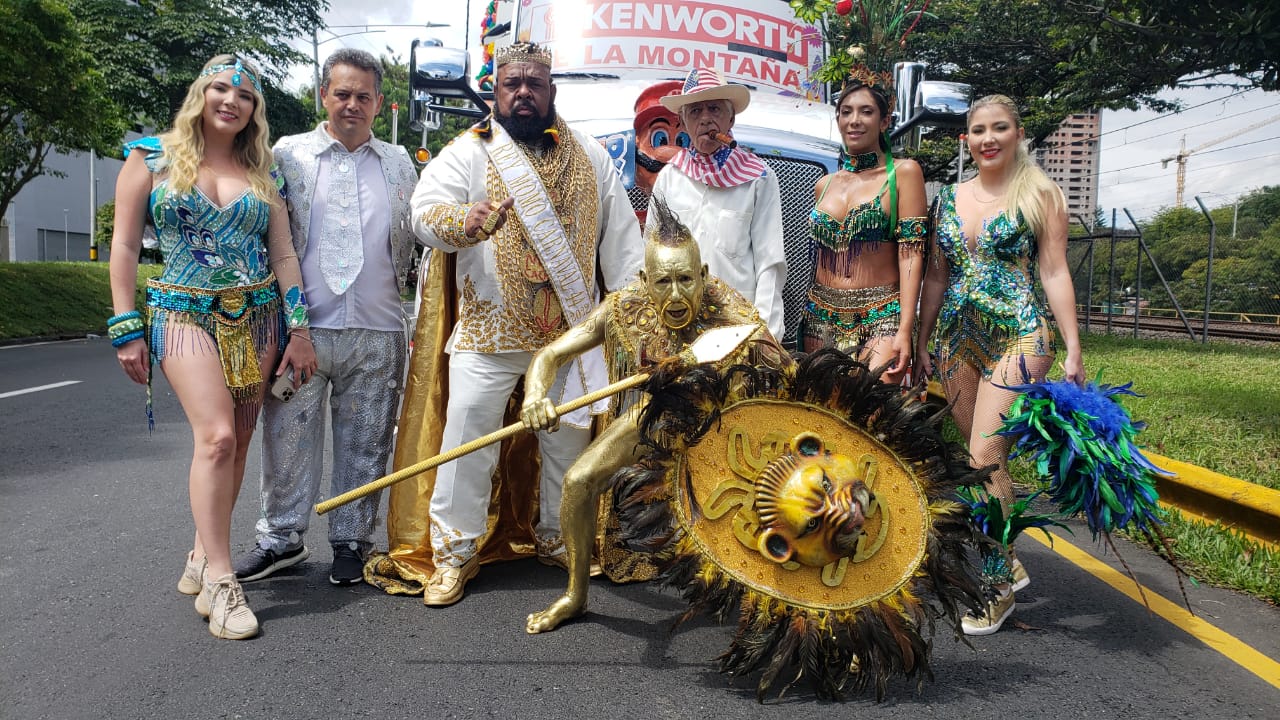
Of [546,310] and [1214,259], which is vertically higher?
[1214,259]

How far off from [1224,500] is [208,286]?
4.55 metres

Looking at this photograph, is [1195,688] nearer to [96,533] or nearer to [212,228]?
[212,228]

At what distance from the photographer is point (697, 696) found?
8.93 ft

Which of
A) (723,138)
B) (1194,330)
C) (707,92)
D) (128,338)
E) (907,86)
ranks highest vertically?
(907,86)

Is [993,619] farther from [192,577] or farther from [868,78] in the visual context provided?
[192,577]

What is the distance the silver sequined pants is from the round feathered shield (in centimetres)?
150

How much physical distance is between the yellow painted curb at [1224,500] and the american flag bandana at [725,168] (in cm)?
231

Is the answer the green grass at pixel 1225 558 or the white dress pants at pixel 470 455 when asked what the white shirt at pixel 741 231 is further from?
the green grass at pixel 1225 558

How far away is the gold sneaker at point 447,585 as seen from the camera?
11.4 ft

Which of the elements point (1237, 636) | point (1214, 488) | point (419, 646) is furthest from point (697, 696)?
point (1214, 488)

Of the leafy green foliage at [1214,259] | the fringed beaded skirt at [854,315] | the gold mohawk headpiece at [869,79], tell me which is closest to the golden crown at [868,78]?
the gold mohawk headpiece at [869,79]

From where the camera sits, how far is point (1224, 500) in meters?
4.12

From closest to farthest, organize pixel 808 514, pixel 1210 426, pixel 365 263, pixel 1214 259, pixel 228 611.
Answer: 1. pixel 808 514
2. pixel 228 611
3. pixel 365 263
4. pixel 1210 426
5. pixel 1214 259

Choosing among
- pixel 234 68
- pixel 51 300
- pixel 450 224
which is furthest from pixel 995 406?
pixel 51 300
